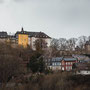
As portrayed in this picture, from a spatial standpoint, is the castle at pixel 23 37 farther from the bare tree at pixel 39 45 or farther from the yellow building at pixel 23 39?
the bare tree at pixel 39 45

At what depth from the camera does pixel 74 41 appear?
198ft

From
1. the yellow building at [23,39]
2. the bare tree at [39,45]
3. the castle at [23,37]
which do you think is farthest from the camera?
the yellow building at [23,39]

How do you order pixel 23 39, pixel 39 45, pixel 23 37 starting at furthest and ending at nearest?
pixel 23 37 < pixel 23 39 < pixel 39 45

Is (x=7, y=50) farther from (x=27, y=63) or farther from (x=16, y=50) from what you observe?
(x=27, y=63)

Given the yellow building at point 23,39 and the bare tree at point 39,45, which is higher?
the yellow building at point 23,39

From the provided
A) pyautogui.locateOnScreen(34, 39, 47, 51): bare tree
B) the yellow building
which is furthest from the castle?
pyautogui.locateOnScreen(34, 39, 47, 51): bare tree

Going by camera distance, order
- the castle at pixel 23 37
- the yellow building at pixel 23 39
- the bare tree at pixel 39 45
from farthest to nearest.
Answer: the yellow building at pixel 23 39 < the castle at pixel 23 37 < the bare tree at pixel 39 45

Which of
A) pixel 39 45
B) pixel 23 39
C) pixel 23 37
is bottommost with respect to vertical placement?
pixel 39 45

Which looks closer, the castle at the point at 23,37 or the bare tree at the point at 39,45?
the bare tree at the point at 39,45

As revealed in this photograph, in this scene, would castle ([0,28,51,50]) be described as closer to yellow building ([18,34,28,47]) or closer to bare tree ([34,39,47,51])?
yellow building ([18,34,28,47])

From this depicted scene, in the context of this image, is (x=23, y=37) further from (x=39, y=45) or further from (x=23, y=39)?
(x=39, y=45)

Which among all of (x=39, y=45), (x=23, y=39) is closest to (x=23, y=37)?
(x=23, y=39)

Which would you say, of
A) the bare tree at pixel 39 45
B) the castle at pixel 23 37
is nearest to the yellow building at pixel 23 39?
the castle at pixel 23 37

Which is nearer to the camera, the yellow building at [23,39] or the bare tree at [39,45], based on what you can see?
the bare tree at [39,45]
